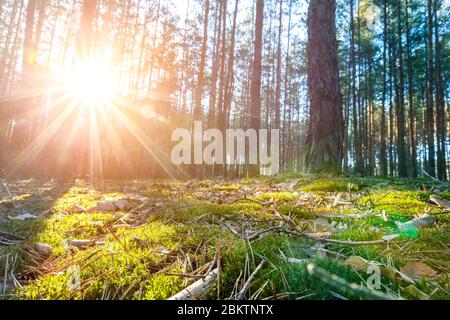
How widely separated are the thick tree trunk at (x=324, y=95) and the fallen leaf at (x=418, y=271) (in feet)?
11.0

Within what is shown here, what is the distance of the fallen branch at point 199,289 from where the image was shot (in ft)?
2.51

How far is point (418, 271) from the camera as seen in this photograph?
910 mm

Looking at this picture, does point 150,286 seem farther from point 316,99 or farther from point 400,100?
point 400,100

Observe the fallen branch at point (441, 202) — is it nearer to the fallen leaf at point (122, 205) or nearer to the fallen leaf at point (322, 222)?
the fallen leaf at point (322, 222)

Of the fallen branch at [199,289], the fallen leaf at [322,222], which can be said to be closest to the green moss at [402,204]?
the fallen leaf at [322,222]

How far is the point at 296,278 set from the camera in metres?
0.81

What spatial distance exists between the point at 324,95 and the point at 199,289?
166 inches

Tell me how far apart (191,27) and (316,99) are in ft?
60.2

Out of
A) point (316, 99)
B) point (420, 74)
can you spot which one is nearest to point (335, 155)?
point (316, 99)

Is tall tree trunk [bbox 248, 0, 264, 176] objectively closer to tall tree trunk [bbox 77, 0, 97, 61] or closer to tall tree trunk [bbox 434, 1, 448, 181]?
tall tree trunk [bbox 77, 0, 97, 61]

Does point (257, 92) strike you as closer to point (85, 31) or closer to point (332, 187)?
point (85, 31)

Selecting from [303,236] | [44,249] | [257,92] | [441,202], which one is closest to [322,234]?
[303,236]
